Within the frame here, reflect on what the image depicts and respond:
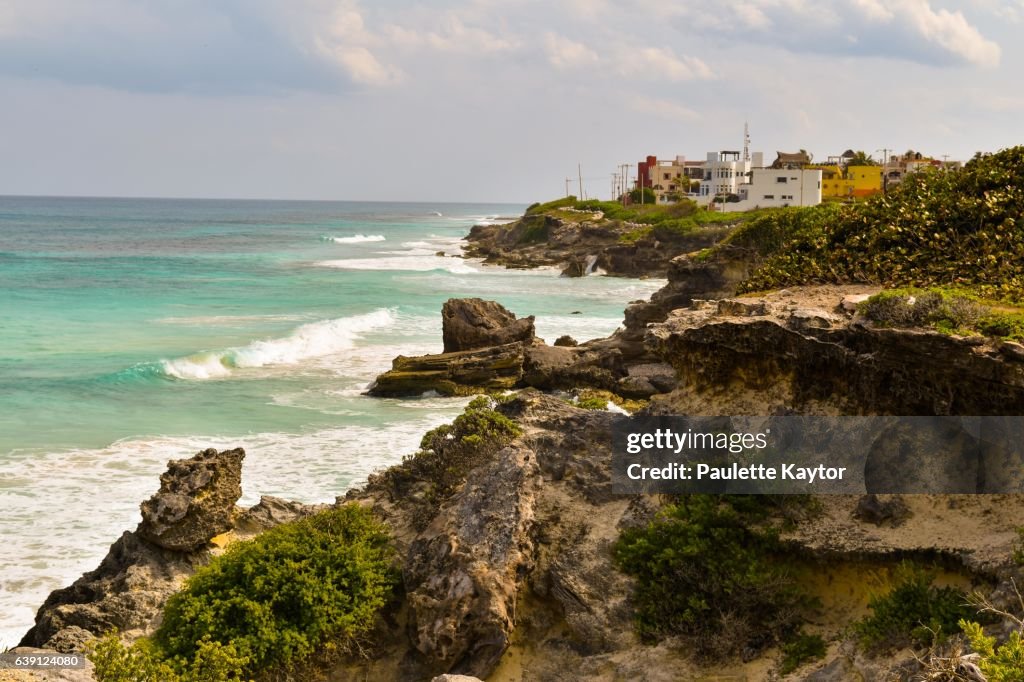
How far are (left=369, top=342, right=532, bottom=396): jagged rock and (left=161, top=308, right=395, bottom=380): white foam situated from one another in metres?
6.39

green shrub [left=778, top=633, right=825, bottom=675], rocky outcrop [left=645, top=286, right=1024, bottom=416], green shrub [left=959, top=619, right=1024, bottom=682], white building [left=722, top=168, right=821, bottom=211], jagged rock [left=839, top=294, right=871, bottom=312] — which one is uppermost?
white building [left=722, top=168, right=821, bottom=211]

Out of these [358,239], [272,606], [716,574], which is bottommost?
[272,606]

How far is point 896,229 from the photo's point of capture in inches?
554

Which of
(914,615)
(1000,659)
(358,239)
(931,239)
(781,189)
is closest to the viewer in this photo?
(1000,659)

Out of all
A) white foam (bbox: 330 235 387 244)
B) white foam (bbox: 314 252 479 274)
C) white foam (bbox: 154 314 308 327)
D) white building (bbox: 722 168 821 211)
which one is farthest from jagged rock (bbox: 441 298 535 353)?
white foam (bbox: 330 235 387 244)

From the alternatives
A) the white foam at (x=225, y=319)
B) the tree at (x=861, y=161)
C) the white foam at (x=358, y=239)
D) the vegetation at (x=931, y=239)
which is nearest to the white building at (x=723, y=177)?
the tree at (x=861, y=161)

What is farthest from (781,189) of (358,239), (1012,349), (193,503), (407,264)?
(193,503)

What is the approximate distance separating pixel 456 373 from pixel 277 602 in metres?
17.1

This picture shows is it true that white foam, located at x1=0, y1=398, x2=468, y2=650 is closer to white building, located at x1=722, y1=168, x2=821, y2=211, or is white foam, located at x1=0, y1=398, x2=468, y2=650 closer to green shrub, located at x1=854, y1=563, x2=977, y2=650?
green shrub, located at x1=854, y1=563, x2=977, y2=650

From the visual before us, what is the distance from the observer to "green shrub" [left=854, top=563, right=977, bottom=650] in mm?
8062

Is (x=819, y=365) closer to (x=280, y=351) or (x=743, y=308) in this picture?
(x=743, y=308)

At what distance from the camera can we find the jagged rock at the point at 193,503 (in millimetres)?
12109

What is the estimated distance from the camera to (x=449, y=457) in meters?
12.3

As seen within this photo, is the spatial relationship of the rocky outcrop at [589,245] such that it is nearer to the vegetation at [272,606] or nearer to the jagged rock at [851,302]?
the jagged rock at [851,302]
